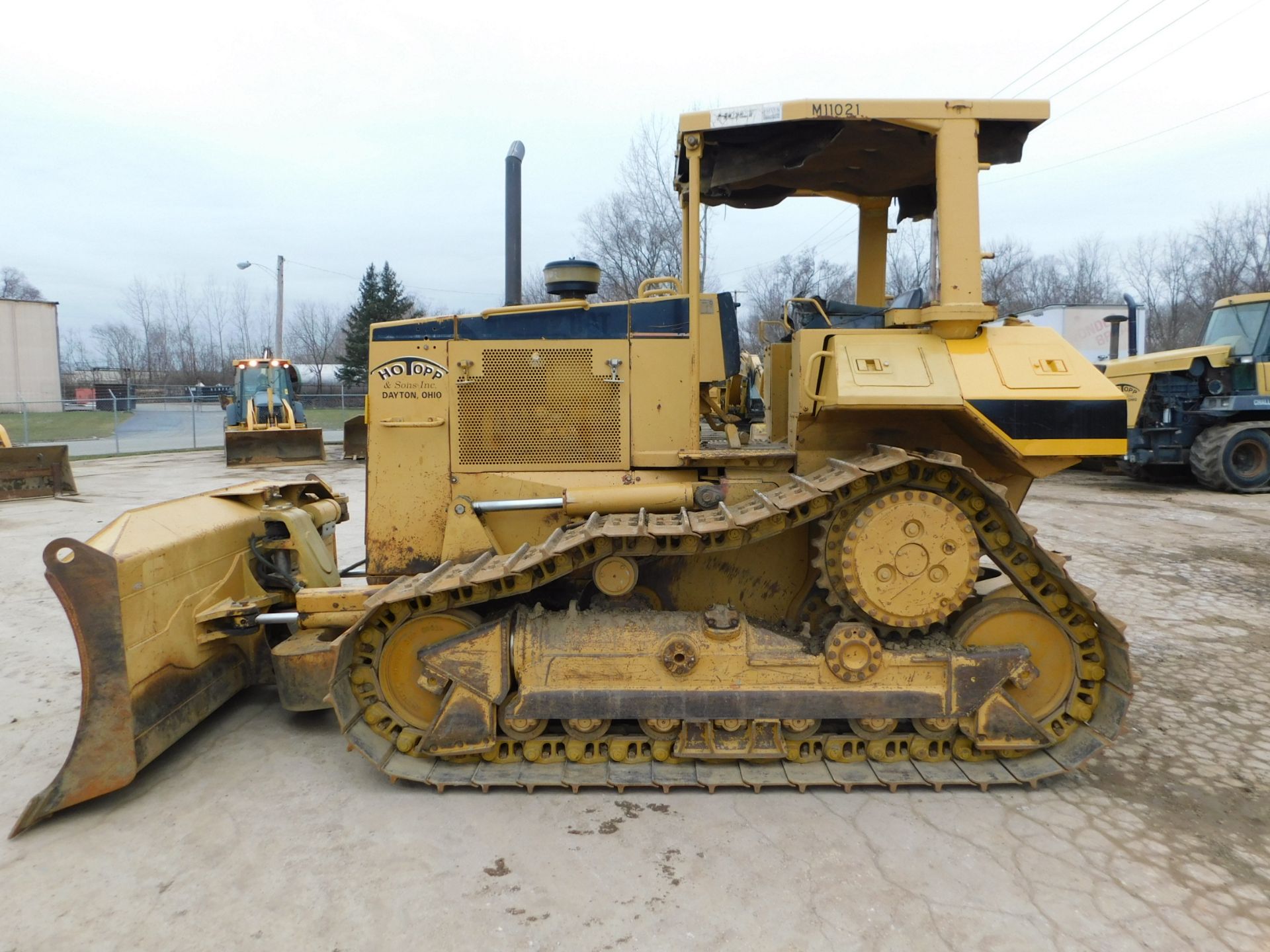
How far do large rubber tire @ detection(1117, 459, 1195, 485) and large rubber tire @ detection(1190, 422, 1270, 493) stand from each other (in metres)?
1.12

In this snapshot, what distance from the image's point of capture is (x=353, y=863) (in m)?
3.08

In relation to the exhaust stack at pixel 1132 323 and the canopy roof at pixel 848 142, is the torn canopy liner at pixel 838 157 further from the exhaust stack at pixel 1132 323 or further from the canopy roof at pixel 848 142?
the exhaust stack at pixel 1132 323

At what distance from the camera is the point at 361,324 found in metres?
42.7

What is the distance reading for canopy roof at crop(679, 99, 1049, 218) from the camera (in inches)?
149

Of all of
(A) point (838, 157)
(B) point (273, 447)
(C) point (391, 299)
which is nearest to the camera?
(A) point (838, 157)

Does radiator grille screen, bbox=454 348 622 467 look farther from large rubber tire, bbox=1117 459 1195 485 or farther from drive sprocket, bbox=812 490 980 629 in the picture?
large rubber tire, bbox=1117 459 1195 485

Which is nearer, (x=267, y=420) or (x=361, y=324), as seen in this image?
(x=267, y=420)

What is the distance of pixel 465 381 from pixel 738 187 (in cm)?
235

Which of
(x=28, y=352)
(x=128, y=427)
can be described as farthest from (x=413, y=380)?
(x=28, y=352)

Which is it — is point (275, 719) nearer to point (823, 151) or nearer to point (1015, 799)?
point (1015, 799)

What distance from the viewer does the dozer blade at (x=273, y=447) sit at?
60.2ft

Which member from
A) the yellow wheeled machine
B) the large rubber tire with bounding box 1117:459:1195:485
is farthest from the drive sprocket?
the yellow wheeled machine

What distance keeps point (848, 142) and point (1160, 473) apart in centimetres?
1450

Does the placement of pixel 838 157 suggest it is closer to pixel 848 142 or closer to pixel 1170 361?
pixel 848 142
